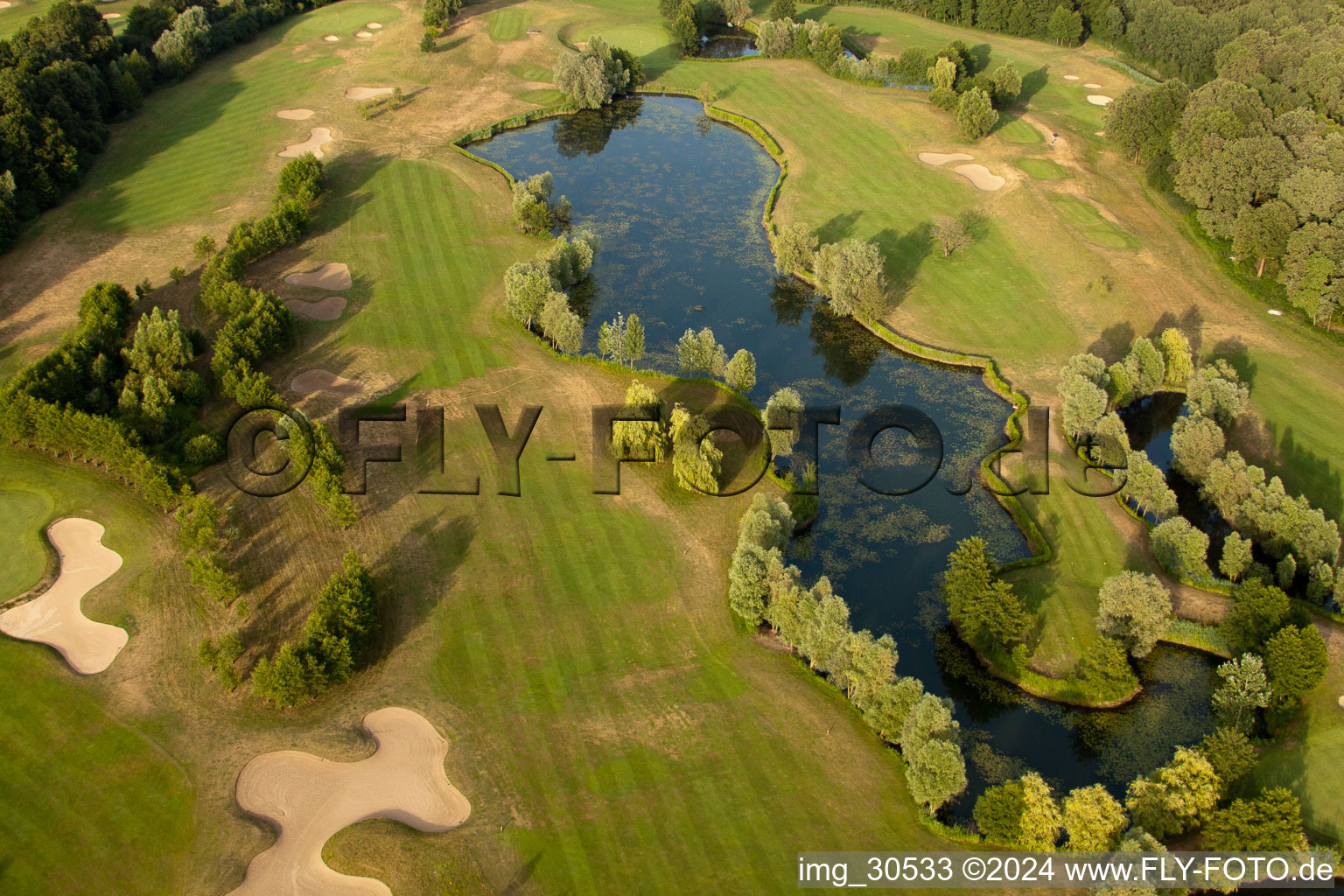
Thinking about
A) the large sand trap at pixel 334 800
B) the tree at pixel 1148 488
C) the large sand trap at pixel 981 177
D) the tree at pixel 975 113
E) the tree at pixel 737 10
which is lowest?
the large sand trap at pixel 334 800

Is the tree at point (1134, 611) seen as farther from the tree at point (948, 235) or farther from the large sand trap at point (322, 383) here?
the large sand trap at point (322, 383)

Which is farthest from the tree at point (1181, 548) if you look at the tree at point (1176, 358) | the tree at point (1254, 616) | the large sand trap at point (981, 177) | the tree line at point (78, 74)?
the tree line at point (78, 74)

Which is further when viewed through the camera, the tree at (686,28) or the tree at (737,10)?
the tree at (737,10)

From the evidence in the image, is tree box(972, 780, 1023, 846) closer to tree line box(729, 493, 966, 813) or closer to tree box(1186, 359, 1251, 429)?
tree line box(729, 493, 966, 813)

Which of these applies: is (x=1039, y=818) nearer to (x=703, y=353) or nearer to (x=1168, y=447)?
(x=1168, y=447)

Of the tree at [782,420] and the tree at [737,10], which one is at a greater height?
the tree at [737,10]

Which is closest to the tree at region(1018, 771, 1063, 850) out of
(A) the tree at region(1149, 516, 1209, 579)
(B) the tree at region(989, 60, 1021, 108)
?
(A) the tree at region(1149, 516, 1209, 579)

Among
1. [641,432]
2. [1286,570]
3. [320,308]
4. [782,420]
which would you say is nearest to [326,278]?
[320,308]

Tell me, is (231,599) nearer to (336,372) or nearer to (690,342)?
(336,372)
